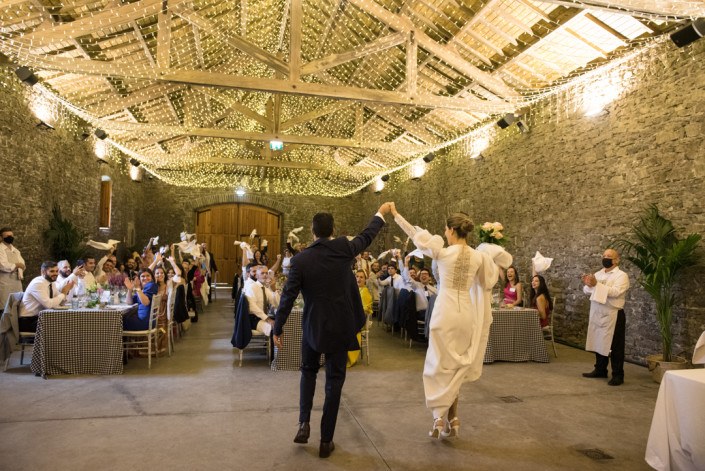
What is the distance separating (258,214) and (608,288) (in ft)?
43.8

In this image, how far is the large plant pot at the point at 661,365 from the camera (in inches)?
195

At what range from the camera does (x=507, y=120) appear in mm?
8305

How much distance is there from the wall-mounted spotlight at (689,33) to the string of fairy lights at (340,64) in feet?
1.07

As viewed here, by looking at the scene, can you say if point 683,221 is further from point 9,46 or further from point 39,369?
point 9,46

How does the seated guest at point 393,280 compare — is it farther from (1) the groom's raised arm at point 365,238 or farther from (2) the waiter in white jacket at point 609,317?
(1) the groom's raised arm at point 365,238

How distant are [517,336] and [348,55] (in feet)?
14.4

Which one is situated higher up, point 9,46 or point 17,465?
point 9,46

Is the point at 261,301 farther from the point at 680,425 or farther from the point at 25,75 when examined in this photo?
the point at 25,75

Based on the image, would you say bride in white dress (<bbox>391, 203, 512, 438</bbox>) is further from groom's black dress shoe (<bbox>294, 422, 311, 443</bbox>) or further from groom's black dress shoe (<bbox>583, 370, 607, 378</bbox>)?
groom's black dress shoe (<bbox>583, 370, 607, 378</bbox>)

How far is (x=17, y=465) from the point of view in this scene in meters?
2.84

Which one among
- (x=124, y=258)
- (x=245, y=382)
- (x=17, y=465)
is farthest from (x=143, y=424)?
(x=124, y=258)

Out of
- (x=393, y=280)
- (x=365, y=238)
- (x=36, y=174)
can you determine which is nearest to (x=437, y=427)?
(x=365, y=238)

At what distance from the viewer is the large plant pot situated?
4.95m

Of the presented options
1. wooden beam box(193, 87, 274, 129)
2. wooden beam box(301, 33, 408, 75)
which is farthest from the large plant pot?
wooden beam box(193, 87, 274, 129)
